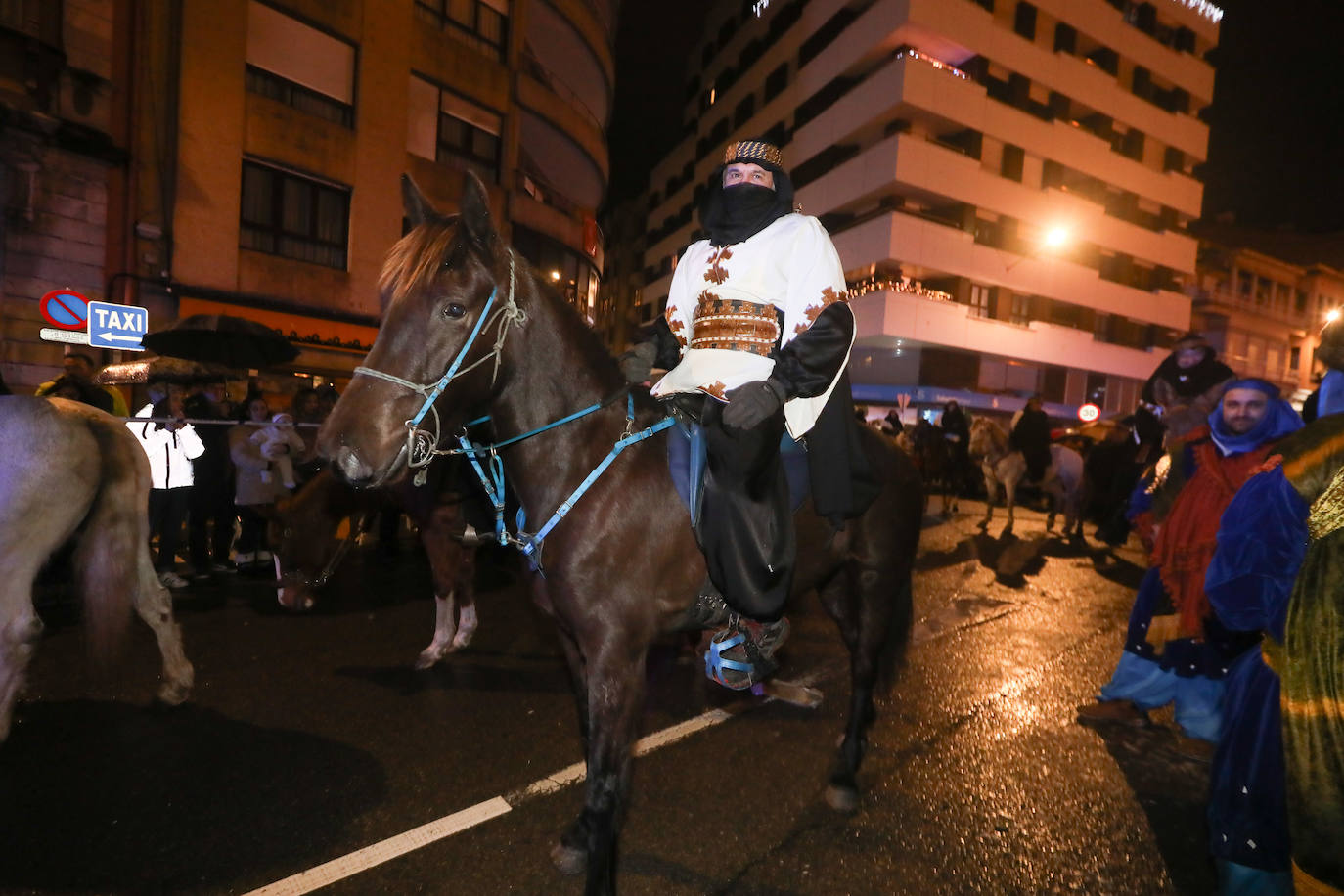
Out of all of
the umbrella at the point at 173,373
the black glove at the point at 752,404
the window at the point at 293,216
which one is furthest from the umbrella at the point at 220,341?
the black glove at the point at 752,404

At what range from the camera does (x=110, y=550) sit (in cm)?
358

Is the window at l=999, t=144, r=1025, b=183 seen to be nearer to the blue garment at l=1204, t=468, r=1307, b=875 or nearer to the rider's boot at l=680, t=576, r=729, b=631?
the blue garment at l=1204, t=468, r=1307, b=875

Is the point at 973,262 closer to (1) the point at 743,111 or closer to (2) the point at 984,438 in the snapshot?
(1) the point at 743,111

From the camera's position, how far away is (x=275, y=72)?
15.1 metres

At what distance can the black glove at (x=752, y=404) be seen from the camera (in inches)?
91.2

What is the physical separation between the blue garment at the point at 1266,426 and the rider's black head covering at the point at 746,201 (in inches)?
111

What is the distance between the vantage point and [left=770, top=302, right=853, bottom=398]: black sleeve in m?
2.43

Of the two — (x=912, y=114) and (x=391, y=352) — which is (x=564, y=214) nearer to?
(x=912, y=114)

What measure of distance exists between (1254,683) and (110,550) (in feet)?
16.9

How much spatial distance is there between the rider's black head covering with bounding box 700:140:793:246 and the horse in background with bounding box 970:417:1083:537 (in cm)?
1230

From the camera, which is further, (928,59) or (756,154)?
(928,59)

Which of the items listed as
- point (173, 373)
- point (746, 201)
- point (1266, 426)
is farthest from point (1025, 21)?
point (746, 201)

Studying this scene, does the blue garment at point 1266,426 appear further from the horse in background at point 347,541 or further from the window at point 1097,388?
the window at point 1097,388

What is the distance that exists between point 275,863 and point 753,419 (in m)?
2.56
